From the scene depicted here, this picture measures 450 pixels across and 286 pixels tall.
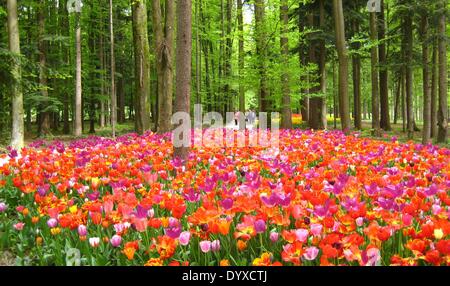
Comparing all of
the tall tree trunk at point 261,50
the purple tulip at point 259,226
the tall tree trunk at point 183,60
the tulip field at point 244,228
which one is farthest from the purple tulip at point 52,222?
the tall tree trunk at point 261,50

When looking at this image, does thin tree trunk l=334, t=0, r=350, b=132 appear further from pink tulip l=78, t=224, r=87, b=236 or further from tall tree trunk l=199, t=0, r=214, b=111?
tall tree trunk l=199, t=0, r=214, b=111

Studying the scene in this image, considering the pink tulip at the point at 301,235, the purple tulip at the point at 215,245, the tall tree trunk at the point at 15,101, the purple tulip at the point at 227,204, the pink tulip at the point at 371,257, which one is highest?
the tall tree trunk at the point at 15,101

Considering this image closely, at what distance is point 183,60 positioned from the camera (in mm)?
7141

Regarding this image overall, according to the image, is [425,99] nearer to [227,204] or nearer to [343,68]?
[343,68]

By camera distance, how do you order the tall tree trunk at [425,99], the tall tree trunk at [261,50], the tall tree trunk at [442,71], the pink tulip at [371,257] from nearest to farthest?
the pink tulip at [371,257]
the tall tree trunk at [425,99]
the tall tree trunk at [442,71]
the tall tree trunk at [261,50]

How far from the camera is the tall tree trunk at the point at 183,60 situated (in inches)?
279

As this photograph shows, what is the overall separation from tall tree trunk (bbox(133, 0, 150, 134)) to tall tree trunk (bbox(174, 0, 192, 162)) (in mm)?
8173

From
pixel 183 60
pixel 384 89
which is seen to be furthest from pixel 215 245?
pixel 384 89

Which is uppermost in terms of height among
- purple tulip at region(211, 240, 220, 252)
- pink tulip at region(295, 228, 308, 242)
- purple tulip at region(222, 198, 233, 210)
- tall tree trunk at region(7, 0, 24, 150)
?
tall tree trunk at region(7, 0, 24, 150)

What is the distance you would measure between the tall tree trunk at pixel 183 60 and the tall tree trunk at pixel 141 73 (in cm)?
817

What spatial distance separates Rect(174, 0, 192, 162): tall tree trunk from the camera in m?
7.09

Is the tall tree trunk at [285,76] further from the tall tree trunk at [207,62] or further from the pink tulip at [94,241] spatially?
the pink tulip at [94,241]

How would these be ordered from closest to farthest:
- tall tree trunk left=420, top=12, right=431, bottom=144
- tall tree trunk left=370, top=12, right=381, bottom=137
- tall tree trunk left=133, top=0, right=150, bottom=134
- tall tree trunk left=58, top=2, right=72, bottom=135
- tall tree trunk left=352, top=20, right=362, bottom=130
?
tall tree trunk left=420, top=12, right=431, bottom=144, tall tree trunk left=133, top=0, right=150, bottom=134, tall tree trunk left=370, top=12, right=381, bottom=137, tall tree trunk left=352, top=20, right=362, bottom=130, tall tree trunk left=58, top=2, right=72, bottom=135

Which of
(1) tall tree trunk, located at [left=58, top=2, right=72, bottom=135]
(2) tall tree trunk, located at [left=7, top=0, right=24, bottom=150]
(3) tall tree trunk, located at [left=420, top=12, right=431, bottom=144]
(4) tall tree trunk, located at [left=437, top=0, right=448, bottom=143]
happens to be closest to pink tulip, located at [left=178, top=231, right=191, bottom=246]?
(2) tall tree trunk, located at [left=7, top=0, right=24, bottom=150]
